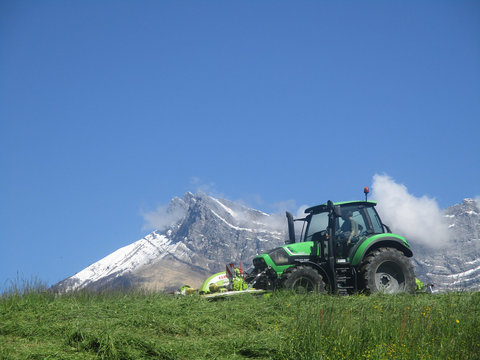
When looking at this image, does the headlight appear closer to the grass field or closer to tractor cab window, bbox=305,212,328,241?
tractor cab window, bbox=305,212,328,241

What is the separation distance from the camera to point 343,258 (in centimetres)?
1270

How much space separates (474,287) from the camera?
1177 centimetres

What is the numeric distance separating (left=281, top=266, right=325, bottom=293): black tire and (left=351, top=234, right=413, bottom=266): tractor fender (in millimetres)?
1094

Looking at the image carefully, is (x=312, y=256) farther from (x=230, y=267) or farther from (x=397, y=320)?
(x=397, y=320)

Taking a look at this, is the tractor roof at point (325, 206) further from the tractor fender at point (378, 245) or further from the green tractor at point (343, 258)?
the tractor fender at point (378, 245)

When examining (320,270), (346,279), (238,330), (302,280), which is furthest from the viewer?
(346,279)

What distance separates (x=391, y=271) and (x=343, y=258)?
1.25 meters

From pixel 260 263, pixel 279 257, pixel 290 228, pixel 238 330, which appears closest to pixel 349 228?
pixel 290 228

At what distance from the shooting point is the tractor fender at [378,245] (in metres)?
12.4

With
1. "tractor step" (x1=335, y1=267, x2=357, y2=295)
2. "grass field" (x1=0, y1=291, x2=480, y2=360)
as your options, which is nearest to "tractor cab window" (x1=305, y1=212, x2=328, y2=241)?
"tractor step" (x1=335, y1=267, x2=357, y2=295)

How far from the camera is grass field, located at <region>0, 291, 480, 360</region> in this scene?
23.3 feet

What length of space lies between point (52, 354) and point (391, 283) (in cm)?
841

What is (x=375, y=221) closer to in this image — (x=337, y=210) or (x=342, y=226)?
(x=342, y=226)

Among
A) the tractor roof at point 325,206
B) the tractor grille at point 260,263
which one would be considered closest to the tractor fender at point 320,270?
the tractor grille at point 260,263
